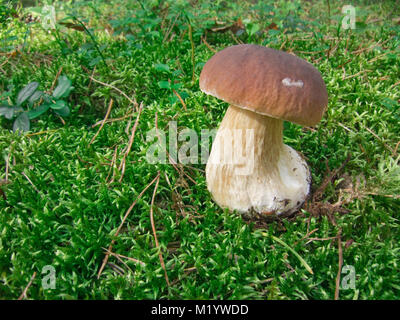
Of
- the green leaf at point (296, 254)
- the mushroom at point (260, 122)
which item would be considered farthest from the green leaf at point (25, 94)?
the green leaf at point (296, 254)

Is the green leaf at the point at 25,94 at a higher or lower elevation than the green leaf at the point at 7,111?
higher

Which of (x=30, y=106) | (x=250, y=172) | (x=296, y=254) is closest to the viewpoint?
(x=296, y=254)

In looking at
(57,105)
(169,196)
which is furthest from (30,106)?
(169,196)

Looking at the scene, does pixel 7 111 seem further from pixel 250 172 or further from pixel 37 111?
pixel 250 172

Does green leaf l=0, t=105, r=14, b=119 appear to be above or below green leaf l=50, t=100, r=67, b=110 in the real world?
below

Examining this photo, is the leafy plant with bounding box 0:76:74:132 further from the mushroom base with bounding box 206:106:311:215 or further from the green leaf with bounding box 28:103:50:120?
the mushroom base with bounding box 206:106:311:215

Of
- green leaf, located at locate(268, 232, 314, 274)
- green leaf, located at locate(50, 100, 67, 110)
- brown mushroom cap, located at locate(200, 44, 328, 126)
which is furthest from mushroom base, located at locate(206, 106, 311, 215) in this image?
green leaf, located at locate(50, 100, 67, 110)

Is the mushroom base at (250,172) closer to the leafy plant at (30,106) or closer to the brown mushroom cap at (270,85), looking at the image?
the brown mushroom cap at (270,85)
